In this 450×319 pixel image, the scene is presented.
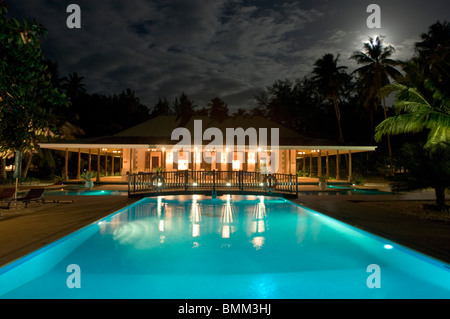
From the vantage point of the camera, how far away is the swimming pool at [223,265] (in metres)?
4.66

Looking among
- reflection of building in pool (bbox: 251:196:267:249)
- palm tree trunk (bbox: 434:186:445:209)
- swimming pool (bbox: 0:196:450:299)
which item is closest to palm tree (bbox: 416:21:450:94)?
palm tree trunk (bbox: 434:186:445:209)

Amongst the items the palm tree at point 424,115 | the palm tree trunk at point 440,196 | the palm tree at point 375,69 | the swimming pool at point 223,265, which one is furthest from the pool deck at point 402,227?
the palm tree at point 375,69

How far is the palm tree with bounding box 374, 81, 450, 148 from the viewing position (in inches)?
456

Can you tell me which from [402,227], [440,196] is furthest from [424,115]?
[402,227]

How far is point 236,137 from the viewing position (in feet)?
80.4

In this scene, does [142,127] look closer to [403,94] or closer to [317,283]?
[403,94]

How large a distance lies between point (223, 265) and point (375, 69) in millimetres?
32473

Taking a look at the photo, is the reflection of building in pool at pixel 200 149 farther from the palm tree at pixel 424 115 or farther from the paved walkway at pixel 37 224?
the paved walkway at pixel 37 224

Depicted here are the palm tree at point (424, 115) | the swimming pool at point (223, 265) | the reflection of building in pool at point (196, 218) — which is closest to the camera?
the swimming pool at point (223, 265)

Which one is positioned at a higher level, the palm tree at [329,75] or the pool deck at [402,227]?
the palm tree at [329,75]

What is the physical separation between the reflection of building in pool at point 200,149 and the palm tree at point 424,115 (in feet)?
23.8

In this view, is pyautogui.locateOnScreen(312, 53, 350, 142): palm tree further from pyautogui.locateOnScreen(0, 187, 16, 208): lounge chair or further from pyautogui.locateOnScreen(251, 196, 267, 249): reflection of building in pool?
pyautogui.locateOnScreen(0, 187, 16, 208): lounge chair
